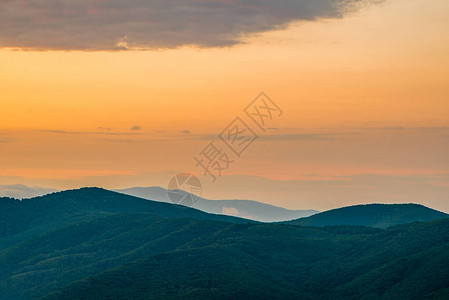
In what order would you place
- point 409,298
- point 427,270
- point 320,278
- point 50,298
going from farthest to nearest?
point 320,278, point 50,298, point 427,270, point 409,298

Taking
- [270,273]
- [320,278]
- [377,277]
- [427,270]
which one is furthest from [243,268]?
[427,270]

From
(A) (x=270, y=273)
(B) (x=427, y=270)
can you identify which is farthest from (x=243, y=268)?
(B) (x=427, y=270)

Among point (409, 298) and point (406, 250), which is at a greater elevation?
point (406, 250)

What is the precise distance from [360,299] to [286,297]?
18.2m

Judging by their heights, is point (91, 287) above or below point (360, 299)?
above

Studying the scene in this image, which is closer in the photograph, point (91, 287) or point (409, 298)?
point (409, 298)

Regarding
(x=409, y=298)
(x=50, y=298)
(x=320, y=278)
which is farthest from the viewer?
(x=320, y=278)

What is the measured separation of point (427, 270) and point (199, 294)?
55.6 m

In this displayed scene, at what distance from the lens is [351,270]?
196m

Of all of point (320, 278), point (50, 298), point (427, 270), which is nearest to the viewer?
point (427, 270)

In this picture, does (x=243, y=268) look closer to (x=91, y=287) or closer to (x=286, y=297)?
(x=286, y=297)

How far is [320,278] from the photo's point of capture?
19588 centimetres

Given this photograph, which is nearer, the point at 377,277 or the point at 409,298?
the point at 409,298

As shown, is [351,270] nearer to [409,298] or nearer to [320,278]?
[320,278]
